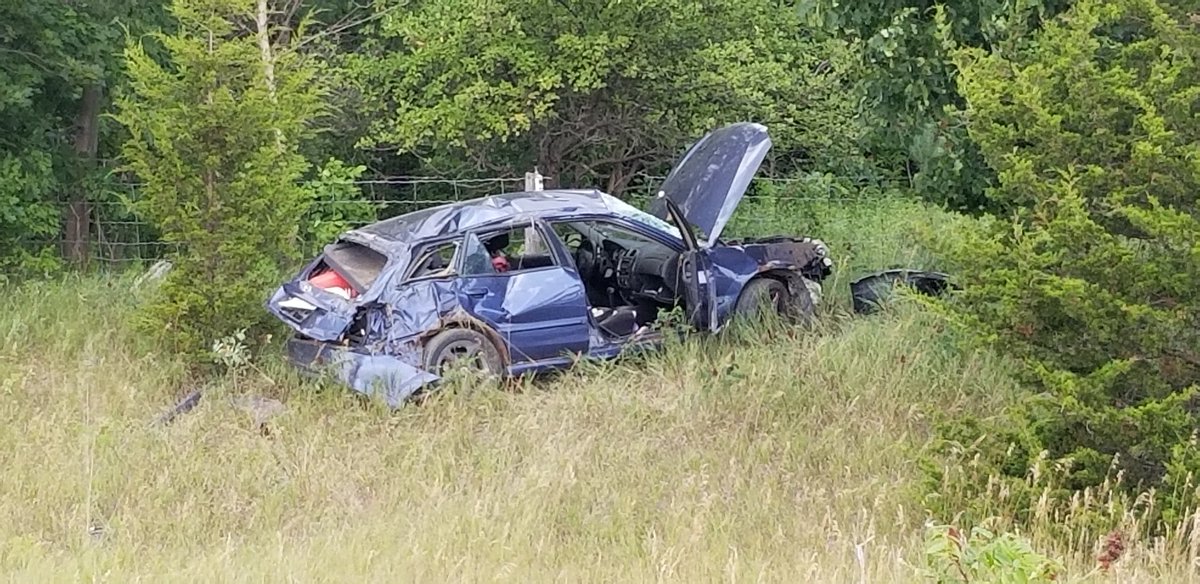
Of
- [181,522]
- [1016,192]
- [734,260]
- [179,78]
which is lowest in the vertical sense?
[181,522]

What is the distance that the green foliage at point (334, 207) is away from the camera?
12117mm

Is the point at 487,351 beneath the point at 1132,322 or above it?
beneath

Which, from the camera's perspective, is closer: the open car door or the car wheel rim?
the car wheel rim

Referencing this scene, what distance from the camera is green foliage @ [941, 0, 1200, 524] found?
4.14 meters

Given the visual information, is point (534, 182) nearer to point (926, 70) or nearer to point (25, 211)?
point (926, 70)

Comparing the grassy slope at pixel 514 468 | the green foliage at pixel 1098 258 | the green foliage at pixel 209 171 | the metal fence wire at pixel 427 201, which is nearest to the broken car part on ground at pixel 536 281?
the grassy slope at pixel 514 468

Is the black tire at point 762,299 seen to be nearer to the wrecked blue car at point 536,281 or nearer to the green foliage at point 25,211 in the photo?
the wrecked blue car at point 536,281

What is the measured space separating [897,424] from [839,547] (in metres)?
1.97

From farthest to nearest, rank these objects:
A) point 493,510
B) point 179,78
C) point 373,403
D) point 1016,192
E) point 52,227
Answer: point 52,227
point 179,78
point 373,403
point 493,510
point 1016,192

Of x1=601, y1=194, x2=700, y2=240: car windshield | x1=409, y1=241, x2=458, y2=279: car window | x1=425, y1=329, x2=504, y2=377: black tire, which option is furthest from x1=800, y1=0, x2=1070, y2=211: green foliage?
x1=425, y1=329, x2=504, y2=377: black tire

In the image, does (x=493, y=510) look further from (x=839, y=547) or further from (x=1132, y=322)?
(x=1132, y=322)

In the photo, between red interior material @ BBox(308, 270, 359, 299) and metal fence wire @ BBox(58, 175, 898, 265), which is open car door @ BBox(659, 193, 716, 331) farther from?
metal fence wire @ BBox(58, 175, 898, 265)

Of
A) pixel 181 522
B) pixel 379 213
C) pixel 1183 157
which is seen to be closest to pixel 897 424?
pixel 1183 157

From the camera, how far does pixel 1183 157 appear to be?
4.17 metres
